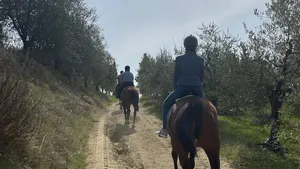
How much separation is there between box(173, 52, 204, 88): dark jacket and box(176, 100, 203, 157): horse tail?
1404 millimetres

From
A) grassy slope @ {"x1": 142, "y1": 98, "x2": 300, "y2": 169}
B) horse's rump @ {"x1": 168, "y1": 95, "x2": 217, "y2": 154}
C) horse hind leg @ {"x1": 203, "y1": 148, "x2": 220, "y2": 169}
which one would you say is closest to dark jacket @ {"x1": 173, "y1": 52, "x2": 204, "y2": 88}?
horse's rump @ {"x1": 168, "y1": 95, "x2": 217, "y2": 154}

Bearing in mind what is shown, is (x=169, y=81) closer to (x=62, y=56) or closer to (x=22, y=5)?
(x=62, y=56)

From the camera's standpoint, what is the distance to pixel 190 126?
5.41m

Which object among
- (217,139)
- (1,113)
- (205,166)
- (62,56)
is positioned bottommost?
(205,166)

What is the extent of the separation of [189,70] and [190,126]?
73.9 inches

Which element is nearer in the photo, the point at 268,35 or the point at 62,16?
the point at 268,35

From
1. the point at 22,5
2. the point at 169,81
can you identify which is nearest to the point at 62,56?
the point at 22,5

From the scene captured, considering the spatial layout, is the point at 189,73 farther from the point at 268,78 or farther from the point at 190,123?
the point at 268,78

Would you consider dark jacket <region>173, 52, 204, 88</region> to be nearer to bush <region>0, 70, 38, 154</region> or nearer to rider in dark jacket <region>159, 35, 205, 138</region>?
rider in dark jacket <region>159, 35, 205, 138</region>

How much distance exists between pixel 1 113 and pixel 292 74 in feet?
29.0

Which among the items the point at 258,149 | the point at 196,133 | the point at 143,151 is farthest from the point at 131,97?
the point at 196,133

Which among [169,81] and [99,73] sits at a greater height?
[99,73]

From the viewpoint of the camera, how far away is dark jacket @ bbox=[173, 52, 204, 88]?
6867mm

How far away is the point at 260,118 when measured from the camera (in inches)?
567
